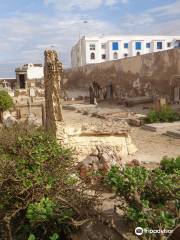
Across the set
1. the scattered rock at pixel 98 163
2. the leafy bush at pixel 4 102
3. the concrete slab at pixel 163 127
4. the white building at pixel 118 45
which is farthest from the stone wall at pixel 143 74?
the white building at pixel 118 45

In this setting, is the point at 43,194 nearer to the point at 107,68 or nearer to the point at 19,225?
the point at 19,225

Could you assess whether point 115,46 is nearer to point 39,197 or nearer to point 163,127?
point 163,127

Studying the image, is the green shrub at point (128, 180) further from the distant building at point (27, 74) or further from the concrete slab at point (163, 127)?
the distant building at point (27, 74)

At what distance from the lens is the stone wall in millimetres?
18531

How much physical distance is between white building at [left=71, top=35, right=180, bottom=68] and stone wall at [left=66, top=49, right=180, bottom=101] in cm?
2797

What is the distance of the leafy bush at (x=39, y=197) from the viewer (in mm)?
3568

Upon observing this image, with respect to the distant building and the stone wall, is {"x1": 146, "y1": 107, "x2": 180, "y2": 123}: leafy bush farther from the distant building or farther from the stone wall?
the distant building

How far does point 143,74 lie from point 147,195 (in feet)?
60.8

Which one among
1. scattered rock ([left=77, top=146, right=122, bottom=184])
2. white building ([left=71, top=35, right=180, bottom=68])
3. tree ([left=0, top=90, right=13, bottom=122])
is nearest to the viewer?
scattered rock ([left=77, top=146, right=122, bottom=184])

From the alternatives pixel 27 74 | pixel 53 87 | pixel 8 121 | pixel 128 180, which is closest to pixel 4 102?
pixel 8 121

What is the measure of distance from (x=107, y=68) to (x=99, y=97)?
2.76 meters

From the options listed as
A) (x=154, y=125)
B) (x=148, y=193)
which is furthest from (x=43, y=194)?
(x=154, y=125)

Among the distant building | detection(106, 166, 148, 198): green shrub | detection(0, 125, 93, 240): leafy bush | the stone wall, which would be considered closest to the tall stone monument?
detection(0, 125, 93, 240): leafy bush

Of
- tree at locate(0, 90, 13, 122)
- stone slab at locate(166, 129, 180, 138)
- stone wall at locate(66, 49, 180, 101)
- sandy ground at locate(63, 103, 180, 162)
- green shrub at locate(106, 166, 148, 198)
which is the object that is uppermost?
stone wall at locate(66, 49, 180, 101)
